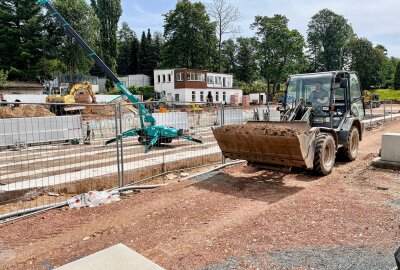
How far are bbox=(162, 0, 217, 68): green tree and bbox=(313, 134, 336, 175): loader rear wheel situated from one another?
54.8 metres

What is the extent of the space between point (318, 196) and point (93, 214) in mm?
4170

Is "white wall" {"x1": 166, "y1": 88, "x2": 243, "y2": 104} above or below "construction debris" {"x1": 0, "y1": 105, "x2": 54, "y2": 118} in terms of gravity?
above

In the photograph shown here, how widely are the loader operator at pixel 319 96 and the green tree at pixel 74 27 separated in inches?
1764

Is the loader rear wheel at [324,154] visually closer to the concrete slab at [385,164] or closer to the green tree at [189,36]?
the concrete slab at [385,164]

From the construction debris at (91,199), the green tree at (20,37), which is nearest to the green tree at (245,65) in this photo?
the green tree at (20,37)

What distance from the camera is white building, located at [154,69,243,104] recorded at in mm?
A: 46125

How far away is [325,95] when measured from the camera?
8906mm

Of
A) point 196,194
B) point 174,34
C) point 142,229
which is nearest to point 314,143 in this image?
point 196,194

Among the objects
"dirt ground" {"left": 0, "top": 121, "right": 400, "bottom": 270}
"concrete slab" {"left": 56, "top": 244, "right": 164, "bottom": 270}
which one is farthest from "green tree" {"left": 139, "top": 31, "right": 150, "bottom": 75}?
"concrete slab" {"left": 56, "top": 244, "right": 164, "bottom": 270}

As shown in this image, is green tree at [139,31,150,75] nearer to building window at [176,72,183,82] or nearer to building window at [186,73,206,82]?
building window at [186,73,206,82]

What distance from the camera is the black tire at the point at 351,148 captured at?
910 centimetres

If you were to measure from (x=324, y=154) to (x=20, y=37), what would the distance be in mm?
50624

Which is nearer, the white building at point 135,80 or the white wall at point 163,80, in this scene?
the white wall at point 163,80

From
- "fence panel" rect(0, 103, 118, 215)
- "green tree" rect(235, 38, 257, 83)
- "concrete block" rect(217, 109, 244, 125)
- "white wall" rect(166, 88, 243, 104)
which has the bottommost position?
"fence panel" rect(0, 103, 118, 215)
